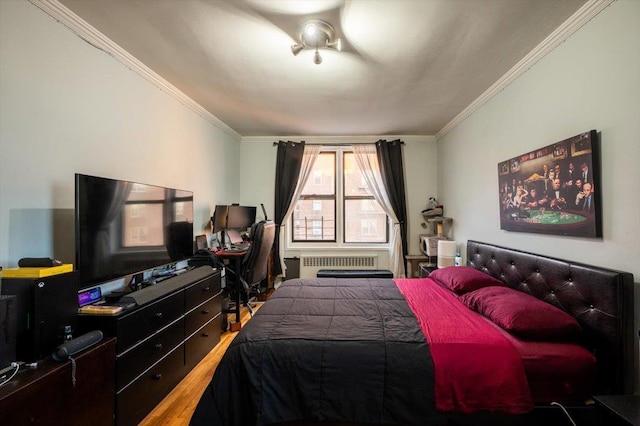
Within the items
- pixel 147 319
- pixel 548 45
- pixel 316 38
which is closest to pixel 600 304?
pixel 548 45

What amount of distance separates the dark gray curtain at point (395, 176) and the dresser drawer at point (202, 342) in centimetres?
287

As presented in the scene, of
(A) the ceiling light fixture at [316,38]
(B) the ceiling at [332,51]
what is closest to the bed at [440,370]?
(B) the ceiling at [332,51]

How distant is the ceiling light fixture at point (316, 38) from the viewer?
5.89 ft

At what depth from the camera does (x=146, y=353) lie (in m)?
1.73

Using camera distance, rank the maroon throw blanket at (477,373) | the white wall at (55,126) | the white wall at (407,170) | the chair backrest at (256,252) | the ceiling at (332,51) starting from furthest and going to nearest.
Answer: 1. the white wall at (407,170)
2. the chair backrest at (256,252)
3. the ceiling at (332,51)
4. the white wall at (55,126)
5. the maroon throw blanket at (477,373)

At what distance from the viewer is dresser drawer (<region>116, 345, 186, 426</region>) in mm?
1561

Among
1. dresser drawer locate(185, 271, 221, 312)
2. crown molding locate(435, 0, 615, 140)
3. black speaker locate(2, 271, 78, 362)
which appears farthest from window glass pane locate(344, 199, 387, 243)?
black speaker locate(2, 271, 78, 362)

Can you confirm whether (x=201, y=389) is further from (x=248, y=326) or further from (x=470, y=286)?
(x=470, y=286)

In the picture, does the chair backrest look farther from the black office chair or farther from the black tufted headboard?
the black tufted headboard

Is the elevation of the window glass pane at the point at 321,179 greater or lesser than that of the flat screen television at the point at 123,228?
greater

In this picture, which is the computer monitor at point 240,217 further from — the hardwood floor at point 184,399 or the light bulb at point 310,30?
the light bulb at point 310,30

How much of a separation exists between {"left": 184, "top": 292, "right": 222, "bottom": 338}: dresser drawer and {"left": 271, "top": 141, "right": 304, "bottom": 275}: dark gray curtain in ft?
5.51

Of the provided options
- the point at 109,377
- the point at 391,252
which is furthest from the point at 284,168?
the point at 109,377

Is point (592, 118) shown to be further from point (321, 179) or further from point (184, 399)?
point (321, 179)
